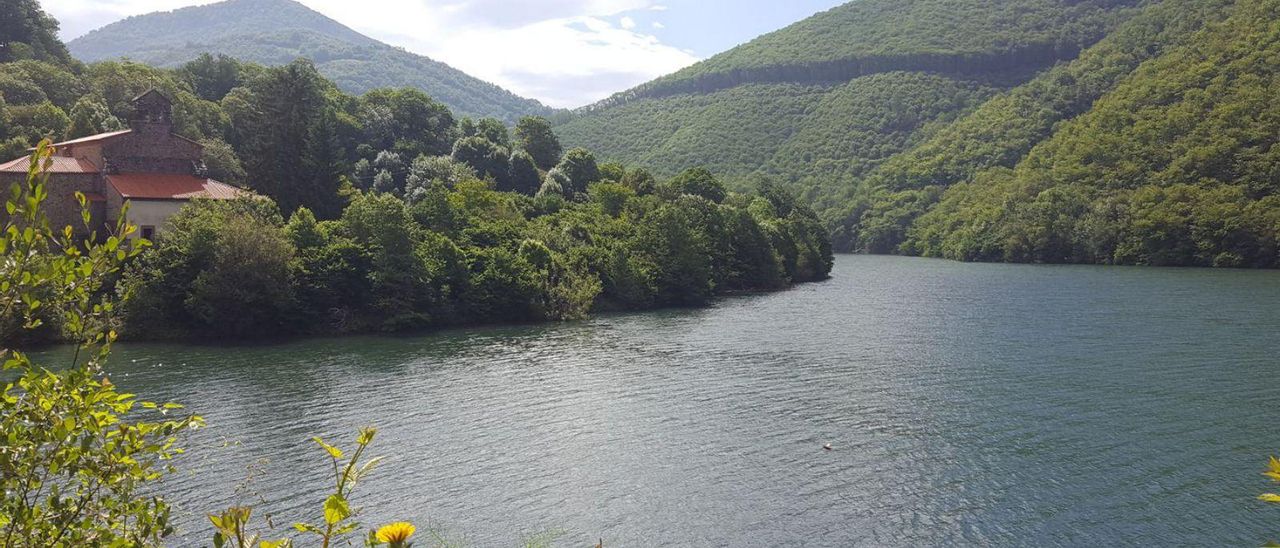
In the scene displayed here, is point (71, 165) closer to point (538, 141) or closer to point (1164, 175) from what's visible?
point (538, 141)

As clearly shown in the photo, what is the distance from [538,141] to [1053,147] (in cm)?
7898

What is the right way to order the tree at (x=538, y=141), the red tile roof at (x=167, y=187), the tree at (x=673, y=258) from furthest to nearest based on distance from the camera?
the tree at (x=538, y=141) → the tree at (x=673, y=258) → the red tile roof at (x=167, y=187)

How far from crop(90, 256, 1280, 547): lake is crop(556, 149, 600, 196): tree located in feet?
134

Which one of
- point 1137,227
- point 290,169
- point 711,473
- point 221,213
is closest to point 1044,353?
point 711,473

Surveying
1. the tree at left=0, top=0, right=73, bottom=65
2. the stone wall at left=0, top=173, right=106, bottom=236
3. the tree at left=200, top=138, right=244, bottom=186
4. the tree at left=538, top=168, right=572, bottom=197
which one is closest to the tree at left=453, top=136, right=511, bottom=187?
the tree at left=538, top=168, right=572, bottom=197

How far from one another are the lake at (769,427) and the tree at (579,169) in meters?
40.9

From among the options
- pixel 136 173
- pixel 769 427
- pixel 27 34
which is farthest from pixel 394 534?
pixel 27 34

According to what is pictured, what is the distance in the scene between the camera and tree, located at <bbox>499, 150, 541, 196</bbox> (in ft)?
319

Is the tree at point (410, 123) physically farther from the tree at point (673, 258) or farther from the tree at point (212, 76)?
the tree at point (673, 258)

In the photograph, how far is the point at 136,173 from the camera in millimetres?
61531

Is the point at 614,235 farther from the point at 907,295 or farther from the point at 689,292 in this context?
the point at 907,295

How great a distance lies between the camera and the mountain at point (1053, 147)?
103 m

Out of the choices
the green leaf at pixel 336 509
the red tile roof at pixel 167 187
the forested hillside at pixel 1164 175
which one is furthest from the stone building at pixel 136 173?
the forested hillside at pixel 1164 175

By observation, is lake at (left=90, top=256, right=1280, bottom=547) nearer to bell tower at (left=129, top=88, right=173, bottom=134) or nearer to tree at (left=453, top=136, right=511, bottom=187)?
bell tower at (left=129, top=88, right=173, bottom=134)
